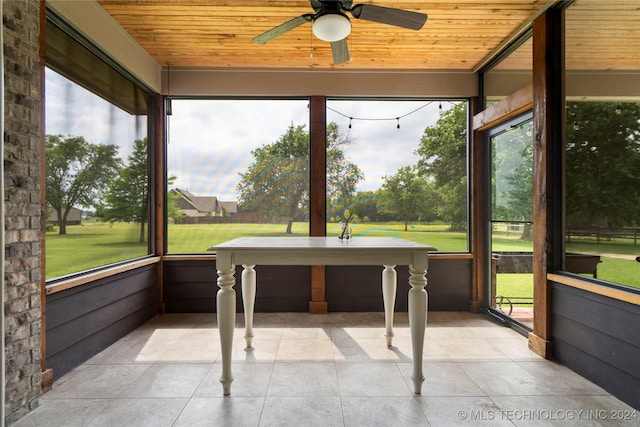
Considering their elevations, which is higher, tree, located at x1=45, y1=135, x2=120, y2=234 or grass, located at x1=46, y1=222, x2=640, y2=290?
tree, located at x1=45, y1=135, x2=120, y2=234

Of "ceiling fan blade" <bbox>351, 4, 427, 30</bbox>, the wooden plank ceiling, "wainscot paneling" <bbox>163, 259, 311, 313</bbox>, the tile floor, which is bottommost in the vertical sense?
the tile floor

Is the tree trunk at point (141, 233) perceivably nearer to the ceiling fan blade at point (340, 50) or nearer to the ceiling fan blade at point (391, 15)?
the ceiling fan blade at point (340, 50)

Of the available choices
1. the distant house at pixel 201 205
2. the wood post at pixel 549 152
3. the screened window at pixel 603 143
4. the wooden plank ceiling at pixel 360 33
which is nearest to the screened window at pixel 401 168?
the wooden plank ceiling at pixel 360 33

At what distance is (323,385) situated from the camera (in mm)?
2340

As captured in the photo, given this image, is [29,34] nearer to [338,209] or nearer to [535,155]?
[338,209]

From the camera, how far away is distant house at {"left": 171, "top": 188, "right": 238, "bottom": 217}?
159 inches

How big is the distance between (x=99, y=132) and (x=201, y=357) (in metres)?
1.99

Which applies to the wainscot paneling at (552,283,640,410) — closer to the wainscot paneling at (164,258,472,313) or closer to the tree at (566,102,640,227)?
the tree at (566,102,640,227)

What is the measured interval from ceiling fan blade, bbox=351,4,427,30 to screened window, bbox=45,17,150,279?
2090mm

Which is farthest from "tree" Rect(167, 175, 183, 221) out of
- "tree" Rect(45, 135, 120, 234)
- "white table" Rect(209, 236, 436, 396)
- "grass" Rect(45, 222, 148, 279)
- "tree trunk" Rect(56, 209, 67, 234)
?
"white table" Rect(209, 236, 436, 396)

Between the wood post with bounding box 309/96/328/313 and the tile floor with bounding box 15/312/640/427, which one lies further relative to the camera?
the wood post with bounding box 309/96/328/313

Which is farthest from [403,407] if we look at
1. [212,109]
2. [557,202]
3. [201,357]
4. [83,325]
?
[212,109]

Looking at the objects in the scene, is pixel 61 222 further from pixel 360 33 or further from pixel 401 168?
pixel 401 168

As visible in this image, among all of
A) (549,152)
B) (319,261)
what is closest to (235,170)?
(319,261)
